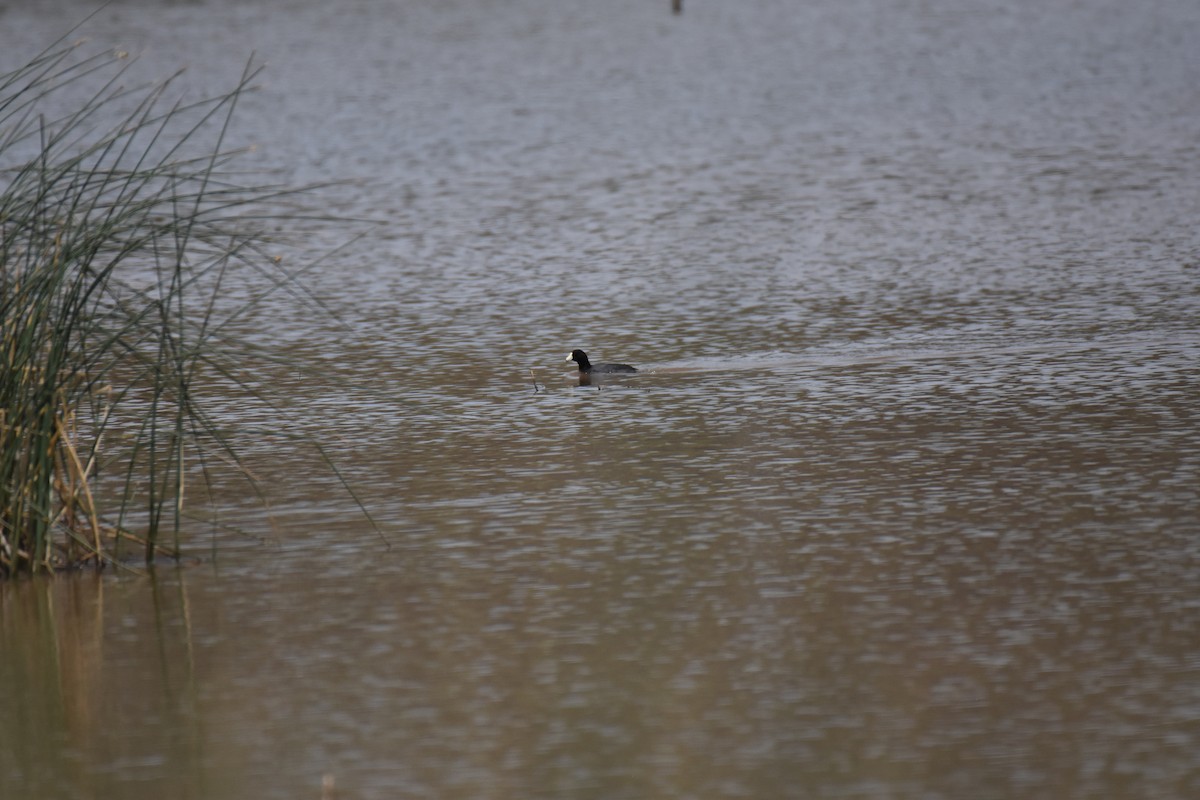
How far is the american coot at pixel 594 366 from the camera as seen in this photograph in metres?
11.2

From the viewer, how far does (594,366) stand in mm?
11258

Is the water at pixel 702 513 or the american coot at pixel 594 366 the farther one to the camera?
the american coot at pixel 594 366

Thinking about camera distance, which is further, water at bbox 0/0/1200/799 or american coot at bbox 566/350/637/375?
american coot at bbox 566/350/637/375

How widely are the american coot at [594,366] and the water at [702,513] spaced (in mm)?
87

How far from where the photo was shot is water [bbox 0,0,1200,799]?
18.5 ft

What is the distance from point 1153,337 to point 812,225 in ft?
17.5

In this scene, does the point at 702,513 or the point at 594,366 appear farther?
the point at 594,366

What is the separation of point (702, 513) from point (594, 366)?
10.6 ft

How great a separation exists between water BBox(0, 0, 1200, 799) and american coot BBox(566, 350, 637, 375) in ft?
0.28

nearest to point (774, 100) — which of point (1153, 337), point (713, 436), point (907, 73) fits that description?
point (907, 73)

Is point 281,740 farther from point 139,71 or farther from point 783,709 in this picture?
point 139,71

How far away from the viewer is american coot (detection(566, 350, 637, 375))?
1121 centimetres

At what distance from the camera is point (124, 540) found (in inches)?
317

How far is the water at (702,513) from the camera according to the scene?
5.64 m
